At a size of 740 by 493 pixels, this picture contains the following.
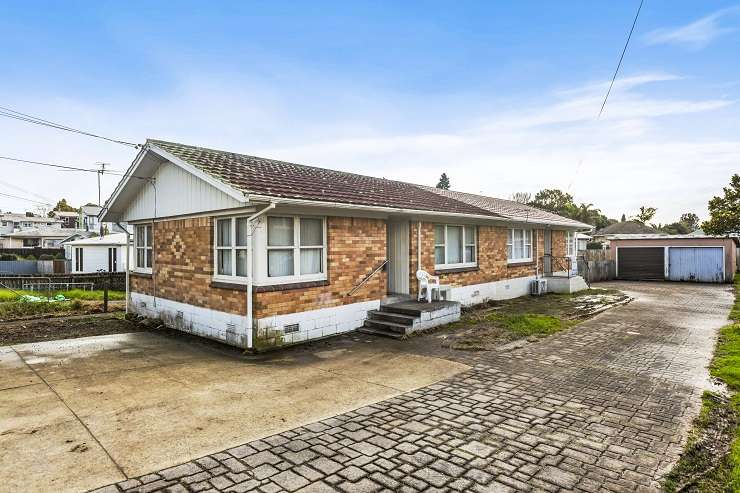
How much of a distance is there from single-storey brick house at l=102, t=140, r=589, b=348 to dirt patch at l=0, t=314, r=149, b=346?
0.80 metres

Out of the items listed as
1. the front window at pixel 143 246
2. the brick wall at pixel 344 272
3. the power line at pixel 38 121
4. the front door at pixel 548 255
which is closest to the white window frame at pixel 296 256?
the brick wall at pixel 344 272

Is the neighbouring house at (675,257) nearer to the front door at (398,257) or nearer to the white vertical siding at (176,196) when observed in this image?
the front door at (398,257)

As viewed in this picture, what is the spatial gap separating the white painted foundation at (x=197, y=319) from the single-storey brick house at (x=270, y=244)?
0.09ft

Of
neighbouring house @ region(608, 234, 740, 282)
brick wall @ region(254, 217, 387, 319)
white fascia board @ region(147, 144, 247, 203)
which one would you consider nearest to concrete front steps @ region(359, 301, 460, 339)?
brick wall @ region(254, 217, 387, 319)

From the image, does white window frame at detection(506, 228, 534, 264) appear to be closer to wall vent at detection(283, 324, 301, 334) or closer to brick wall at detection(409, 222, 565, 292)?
brick wall at detection(409, 222, 565, 292)

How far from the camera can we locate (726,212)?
22672 millimetres

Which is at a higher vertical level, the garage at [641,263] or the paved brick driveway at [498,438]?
the garage at [641,263]

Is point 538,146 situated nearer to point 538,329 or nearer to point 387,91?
point 387,91

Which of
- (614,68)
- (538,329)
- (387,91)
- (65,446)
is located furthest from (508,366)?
(387,91)

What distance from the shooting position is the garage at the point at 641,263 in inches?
1016

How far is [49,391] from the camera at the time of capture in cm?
602

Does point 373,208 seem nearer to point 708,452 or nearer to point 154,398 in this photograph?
point 154,398

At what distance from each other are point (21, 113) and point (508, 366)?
15276 mm

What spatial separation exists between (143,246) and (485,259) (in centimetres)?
1110
